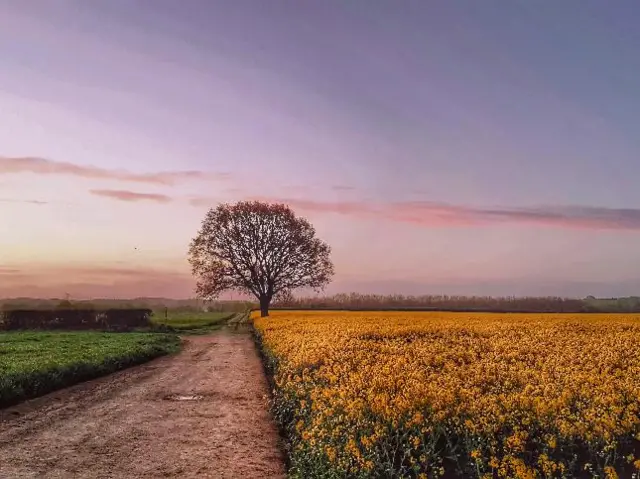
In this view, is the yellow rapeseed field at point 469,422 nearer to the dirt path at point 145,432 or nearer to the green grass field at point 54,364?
the dirt path at point 145,432

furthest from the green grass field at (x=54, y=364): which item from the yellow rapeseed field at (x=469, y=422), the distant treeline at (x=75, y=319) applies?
the distant treeline at (x=75, y=319)

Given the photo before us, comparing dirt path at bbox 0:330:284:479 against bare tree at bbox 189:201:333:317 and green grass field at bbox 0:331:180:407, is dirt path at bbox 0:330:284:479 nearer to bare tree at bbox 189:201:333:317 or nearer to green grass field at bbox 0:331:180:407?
green grass field at bbox 0:331:180:407

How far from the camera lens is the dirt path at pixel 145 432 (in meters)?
11.0

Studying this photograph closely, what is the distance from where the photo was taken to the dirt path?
11031 mm

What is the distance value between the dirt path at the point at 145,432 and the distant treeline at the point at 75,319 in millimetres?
35333

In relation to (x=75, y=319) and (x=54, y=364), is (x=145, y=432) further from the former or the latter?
(x=75, y=319)

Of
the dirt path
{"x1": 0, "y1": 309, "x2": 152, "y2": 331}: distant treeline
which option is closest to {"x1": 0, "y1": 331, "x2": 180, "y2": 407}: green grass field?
the dirt path

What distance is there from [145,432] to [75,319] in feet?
154

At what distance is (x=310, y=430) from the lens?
1019 centimetres

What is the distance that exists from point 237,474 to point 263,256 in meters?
54.3

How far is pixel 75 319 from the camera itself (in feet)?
185

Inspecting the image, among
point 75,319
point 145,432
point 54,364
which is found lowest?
point 145,432

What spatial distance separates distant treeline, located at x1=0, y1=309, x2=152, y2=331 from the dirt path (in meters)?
35.3

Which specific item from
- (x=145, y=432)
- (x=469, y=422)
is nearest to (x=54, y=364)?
(x=145, y=432)
